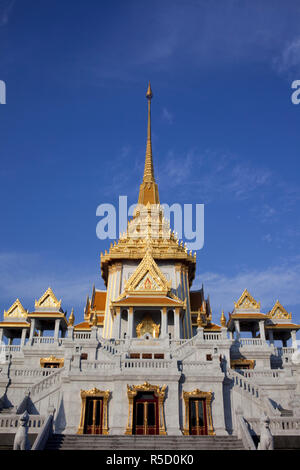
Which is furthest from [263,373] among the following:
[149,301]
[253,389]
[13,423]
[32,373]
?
[13,423]

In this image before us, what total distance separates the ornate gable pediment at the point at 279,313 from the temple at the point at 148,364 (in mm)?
97

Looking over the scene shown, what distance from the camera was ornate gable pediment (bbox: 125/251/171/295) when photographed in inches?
1640

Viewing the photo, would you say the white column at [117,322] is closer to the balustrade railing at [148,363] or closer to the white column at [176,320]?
the white column at [176,320]

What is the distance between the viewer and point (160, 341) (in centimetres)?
3425

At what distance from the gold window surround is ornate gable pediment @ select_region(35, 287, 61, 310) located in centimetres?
830

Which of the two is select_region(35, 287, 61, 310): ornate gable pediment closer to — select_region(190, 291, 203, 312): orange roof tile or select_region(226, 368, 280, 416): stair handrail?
select_region(190, 291, 203, 312): orange roof tile

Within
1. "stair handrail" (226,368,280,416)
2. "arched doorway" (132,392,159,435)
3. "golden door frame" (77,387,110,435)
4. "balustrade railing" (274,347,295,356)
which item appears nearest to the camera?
"arched doorway" (132,392,159,435)

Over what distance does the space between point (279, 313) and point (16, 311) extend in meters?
25.6

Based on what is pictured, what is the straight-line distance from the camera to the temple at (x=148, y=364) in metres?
25.2

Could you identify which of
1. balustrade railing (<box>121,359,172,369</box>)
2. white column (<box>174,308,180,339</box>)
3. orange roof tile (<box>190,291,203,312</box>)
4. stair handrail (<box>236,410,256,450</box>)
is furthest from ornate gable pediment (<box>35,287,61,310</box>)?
stair handrail (<box>236,410,256,450</box>)

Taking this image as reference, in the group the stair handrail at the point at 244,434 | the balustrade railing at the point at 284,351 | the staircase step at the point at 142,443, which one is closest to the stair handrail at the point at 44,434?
the staircase step at the point at 142,443

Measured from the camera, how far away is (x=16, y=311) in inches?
1778
